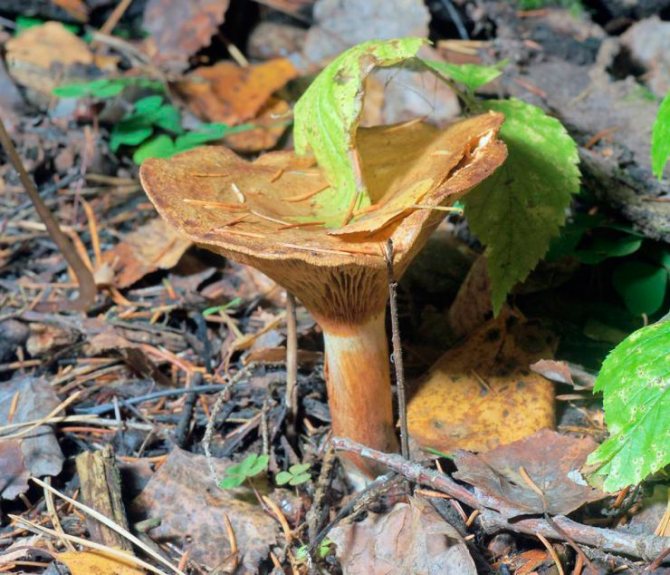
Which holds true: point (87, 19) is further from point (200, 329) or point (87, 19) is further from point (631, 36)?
point (631, 36)

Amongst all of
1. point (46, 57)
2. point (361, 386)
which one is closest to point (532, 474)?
point (361, 386)

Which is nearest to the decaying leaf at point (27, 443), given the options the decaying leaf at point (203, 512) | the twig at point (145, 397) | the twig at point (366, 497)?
the twig at point (145, 397)

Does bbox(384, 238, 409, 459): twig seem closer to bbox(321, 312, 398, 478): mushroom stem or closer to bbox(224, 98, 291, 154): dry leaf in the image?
bbox(321, 312, 398, 478): mushroom stem

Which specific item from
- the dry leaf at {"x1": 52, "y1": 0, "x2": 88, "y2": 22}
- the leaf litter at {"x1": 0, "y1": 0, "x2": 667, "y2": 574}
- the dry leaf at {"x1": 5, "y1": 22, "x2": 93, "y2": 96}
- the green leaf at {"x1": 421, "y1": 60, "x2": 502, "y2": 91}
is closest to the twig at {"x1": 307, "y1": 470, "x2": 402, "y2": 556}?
the leaf litter at {"x1": 0, "y1": 0, "x2": 667, "y2": 574}

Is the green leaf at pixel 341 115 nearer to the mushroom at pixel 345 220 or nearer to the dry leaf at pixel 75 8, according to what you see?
the mushroom at pixel 345 220

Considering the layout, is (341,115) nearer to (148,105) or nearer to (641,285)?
(641,285)

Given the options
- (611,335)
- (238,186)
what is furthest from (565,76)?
(238,186)
